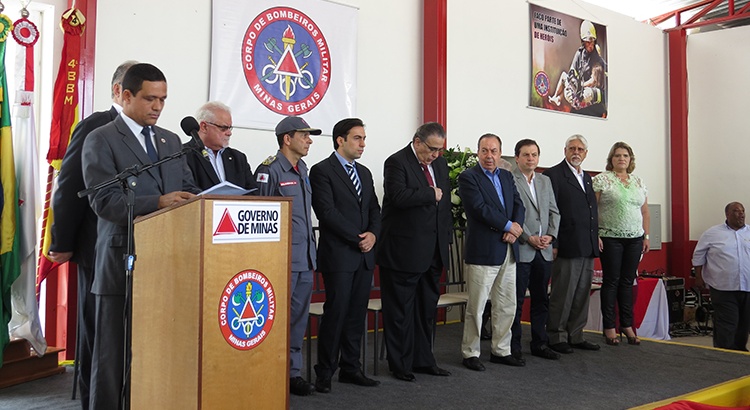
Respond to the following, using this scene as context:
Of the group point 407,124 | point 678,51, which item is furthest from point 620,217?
point 678,51

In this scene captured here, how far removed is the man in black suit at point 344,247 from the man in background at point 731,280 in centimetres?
424

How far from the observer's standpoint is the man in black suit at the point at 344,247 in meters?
3.87

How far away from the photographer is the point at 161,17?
16.8ft

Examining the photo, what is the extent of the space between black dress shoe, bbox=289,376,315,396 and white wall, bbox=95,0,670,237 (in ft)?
7.69

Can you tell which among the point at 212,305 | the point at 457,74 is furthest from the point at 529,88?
the point at 212,305

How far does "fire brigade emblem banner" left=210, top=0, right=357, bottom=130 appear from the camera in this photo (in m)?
5.50

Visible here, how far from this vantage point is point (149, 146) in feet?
8.61

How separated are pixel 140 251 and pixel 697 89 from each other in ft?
31.6

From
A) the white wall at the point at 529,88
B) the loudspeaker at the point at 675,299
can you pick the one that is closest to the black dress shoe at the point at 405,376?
the white wall at the point at 529,88

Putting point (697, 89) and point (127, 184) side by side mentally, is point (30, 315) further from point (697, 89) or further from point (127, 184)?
point (697, 89)

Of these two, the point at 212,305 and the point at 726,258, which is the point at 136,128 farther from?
the point at 726,258

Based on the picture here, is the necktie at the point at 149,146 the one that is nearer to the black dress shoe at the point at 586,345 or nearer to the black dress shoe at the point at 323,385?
the black dress shoe at the point at 323,385

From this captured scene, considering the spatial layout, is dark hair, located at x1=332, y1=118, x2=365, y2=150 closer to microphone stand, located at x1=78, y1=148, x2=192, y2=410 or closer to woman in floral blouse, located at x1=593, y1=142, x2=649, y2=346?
A: microphone stand, located at x1=78, y1=148, x2=192, y2=410

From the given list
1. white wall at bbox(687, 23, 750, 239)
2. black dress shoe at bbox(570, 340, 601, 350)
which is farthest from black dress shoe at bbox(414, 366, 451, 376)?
white wall at bbox(687, 23, 750, 239)
